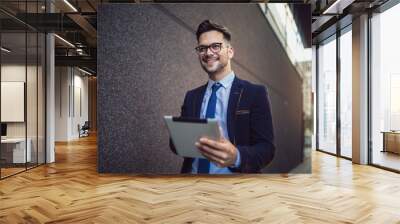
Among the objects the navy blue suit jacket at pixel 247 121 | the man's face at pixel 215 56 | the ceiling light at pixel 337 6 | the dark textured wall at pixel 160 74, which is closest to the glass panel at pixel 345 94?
the ceiling light at pixel 337 6

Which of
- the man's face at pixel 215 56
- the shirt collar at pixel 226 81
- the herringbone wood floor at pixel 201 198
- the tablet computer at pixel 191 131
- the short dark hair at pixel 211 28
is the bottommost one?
the herringbone wood floor at pixel 201 198

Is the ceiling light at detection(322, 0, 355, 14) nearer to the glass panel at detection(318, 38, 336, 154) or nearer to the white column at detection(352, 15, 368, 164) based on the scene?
the white column at detection(352, 15, 368, 164)

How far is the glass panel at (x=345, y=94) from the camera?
9.17m

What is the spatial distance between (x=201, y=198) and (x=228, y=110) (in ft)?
4.81

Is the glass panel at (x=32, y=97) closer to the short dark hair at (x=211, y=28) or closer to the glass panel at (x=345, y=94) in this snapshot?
the short dark hair at (x=211, y=28)

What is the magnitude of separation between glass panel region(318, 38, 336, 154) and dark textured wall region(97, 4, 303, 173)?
4.28m

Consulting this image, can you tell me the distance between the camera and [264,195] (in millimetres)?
5215

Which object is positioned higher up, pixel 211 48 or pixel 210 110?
pixel 211 48

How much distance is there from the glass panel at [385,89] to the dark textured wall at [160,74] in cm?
237

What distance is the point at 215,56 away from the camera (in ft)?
20.5

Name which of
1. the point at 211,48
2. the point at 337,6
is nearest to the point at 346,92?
the point at 337,6

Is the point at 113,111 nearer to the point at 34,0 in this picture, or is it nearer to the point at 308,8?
the point at 34,0

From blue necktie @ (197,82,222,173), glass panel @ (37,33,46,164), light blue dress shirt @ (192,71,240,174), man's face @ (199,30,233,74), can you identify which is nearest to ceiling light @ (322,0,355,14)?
man's face @ (199,30,233,74)

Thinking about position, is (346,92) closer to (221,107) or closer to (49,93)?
(221,107)
